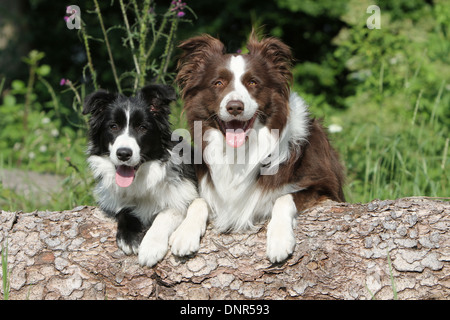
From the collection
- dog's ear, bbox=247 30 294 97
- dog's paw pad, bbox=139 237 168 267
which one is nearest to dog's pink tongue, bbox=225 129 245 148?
dog's ear, bbox=247 30 294 97

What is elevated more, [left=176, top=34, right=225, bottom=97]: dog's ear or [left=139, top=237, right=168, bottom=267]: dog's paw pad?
[left=176, top=34, right=225, bottom=97]: dog's ear

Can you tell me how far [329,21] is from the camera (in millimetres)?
10203

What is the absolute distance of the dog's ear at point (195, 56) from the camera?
361 cm

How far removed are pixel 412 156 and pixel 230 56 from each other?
2524 millimetres

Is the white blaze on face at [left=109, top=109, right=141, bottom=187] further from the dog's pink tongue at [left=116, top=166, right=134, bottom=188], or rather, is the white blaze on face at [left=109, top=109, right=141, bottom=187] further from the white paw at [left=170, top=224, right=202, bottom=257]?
the white paw at [left=170, top=224, right=202, bottom=257]

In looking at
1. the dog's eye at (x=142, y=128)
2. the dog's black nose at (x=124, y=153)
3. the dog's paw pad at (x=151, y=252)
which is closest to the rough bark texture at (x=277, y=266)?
the dog's paw pad at (x=151, y=252)

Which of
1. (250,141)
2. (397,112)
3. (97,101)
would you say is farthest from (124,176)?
(397,112)

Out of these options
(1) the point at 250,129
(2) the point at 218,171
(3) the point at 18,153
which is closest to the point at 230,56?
(1) the point at 250,129

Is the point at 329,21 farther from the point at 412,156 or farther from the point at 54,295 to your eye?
the point at 54,295

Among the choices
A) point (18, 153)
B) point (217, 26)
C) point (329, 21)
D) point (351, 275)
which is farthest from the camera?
point (329, 21)

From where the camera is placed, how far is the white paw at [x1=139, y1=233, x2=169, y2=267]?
9.95 ft

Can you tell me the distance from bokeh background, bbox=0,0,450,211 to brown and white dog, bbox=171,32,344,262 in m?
0.44

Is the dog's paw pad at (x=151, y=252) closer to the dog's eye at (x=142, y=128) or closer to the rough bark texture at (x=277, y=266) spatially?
the rough bark texture at (x=277, y=266)

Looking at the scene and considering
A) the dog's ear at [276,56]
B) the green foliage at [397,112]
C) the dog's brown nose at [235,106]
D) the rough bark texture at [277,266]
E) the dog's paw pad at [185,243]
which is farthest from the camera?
the green foliage at [397,112]
